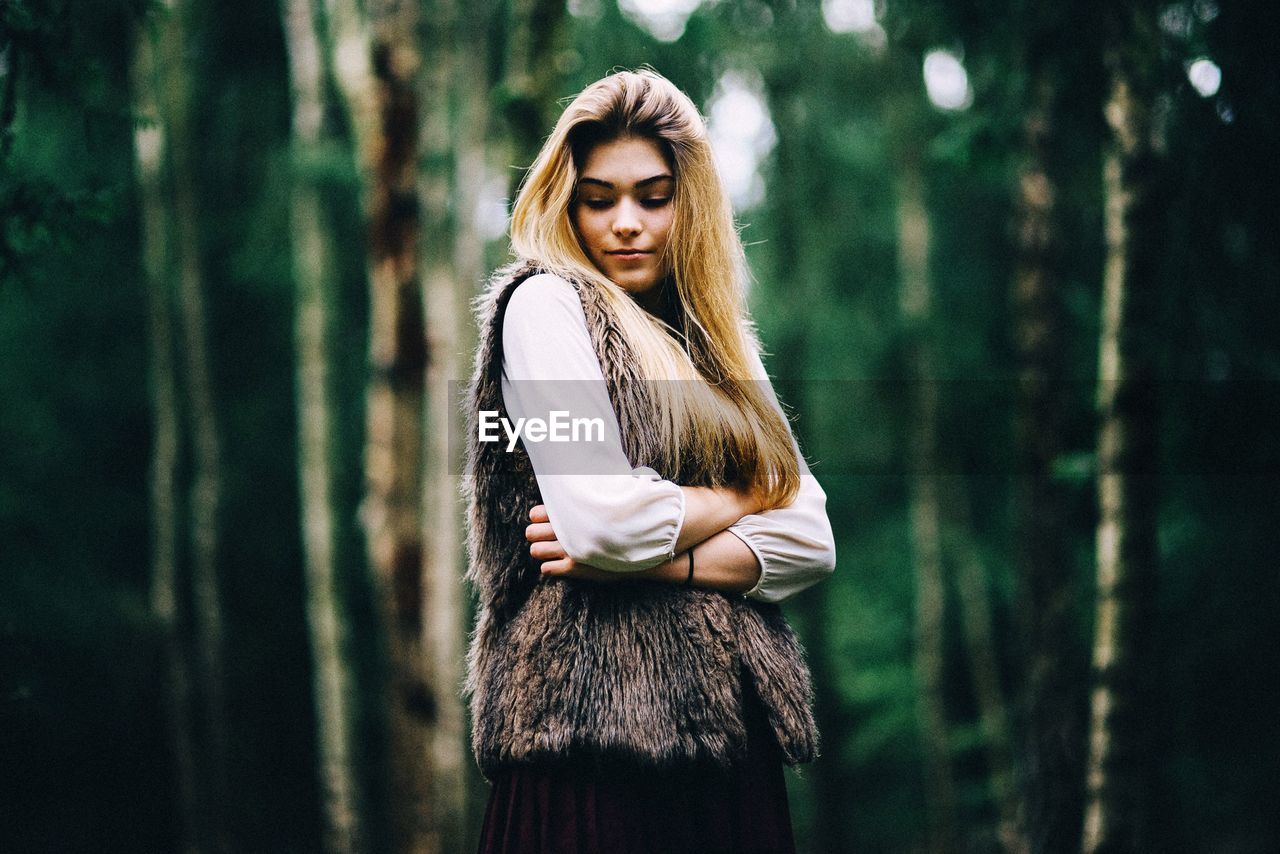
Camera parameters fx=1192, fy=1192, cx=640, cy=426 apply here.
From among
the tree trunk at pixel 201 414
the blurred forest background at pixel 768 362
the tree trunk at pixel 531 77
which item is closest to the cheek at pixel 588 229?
the blurred forest background at pixel 768 362

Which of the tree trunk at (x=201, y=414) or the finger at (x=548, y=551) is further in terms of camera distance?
the tree trunk at (x=201, y=414)

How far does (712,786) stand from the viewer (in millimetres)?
2514

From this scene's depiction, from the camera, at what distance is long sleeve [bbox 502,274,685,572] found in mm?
2369

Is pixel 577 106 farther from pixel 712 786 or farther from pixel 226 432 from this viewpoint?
pixel 226 432

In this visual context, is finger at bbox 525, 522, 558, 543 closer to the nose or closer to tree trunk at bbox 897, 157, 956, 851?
the nose

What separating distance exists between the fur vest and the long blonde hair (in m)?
0.07

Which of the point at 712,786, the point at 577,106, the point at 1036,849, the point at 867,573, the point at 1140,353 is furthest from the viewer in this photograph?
the point at 867,573

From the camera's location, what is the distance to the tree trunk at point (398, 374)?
695cm

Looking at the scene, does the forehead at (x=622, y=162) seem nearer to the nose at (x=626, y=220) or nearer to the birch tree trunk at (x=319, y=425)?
the nose at (x=626, y=220)

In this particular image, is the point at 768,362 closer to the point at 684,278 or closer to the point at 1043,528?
the point at 1043,528

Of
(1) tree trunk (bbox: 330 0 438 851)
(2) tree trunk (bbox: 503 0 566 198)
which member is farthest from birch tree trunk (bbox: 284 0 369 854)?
(2) tree trunk (bbox: 503 0 566 198)

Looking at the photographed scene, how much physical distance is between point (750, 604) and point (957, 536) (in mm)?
14106

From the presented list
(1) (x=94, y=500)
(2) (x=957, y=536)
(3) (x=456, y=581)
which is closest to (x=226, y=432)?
(1) (x=94, y=500)

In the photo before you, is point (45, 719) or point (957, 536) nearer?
point (45, 719)
